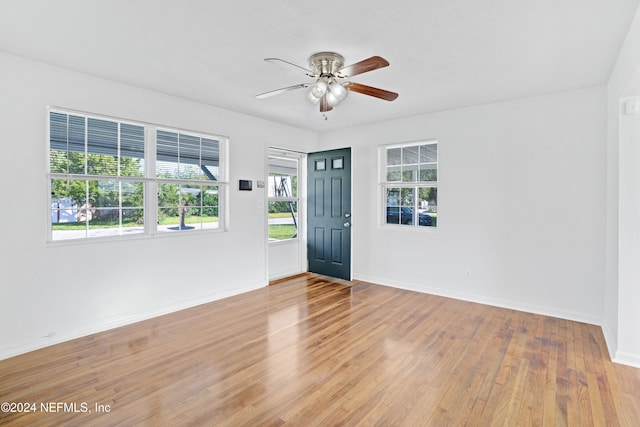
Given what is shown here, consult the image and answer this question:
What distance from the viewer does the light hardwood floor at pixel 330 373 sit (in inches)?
78.4

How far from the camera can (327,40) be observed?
2424 millimetres

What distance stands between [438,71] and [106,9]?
8.86 ft

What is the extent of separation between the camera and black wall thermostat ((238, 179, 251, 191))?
452 centimetres

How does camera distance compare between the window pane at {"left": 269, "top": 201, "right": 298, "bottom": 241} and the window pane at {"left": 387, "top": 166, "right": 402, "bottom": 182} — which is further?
the window pane at {"left": 269, "top": 201, "right": 298, "bottom": 241}

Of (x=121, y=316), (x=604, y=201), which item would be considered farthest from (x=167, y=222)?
(x=604, y=201)

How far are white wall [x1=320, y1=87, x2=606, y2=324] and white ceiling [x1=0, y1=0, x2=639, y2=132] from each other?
0.43m

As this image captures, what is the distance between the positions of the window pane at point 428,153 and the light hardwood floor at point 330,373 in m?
2.16

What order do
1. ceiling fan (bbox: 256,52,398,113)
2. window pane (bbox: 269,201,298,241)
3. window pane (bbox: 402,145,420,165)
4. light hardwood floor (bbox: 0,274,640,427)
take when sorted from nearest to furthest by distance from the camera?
light hardwood floor (bbox: 0,274,640,427) → ceiling fan (bbox: 256,52,398,113) → window pane (bbox: 402,145,420,165) → window pane (bbox: 269,201,298,241)

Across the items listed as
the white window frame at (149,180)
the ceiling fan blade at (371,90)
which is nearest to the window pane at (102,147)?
the white window frame at (149,180)

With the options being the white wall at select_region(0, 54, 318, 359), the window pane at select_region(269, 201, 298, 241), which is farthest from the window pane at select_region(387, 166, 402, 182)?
the white wall at select_region(0, 54, 318, 359)

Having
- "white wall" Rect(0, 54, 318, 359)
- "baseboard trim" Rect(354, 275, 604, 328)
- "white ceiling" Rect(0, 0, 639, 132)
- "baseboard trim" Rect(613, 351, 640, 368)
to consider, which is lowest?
"baseboard trim" Rect(613, 351, 640, 368)

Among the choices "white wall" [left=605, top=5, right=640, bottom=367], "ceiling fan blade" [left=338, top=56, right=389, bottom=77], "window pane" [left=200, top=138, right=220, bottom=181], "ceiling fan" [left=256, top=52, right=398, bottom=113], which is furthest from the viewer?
"window pane" [left=200, top=138, right=220, bottom=181]

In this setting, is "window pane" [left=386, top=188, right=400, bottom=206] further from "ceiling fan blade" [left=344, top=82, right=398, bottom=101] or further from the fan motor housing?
the fan motor housing

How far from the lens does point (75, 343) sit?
2936 millimetres
